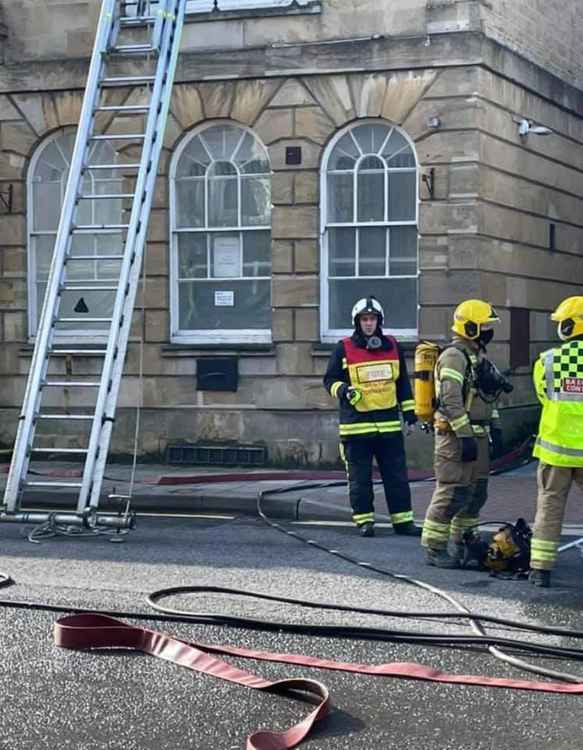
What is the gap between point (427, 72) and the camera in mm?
15234

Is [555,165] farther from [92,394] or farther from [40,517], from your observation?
[40,517]

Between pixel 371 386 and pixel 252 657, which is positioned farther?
pixel 371 386

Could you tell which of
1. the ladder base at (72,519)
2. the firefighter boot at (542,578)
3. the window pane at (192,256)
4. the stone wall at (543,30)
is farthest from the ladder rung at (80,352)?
the stone wall at (543,30)

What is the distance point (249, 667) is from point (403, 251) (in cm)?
960

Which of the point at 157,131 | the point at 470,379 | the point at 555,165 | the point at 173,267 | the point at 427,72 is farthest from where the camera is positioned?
the point at 555,165

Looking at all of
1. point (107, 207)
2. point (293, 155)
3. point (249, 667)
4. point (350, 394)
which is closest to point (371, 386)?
point (350, 394)

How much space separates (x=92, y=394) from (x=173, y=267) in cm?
178

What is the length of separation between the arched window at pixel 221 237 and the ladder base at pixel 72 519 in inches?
222

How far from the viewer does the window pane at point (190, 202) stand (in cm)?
1622

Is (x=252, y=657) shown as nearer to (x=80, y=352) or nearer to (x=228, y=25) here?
(x=80, y=352)

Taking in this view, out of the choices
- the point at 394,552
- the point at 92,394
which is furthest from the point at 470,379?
the point at 92,394

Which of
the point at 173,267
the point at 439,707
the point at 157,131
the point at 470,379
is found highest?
the point at 157,131

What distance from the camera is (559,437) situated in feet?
28.3

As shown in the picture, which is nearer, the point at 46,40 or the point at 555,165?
the point at 46,40
